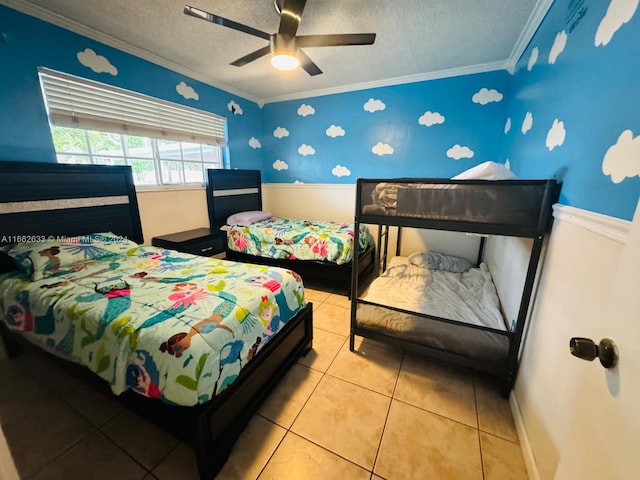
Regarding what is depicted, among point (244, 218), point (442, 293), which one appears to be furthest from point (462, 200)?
point (244, 218)

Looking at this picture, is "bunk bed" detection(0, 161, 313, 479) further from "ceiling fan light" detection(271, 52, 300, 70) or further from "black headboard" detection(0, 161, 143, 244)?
"ceiling fan light" detection(271, 52, 300, 70)

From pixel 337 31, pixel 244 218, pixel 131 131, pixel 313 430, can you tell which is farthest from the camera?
pixel 244 218

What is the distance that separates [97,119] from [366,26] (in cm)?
248

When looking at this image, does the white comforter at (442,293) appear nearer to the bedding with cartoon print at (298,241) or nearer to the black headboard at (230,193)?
the bedding with cartoon print at (298,241)

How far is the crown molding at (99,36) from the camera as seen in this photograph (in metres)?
1.81

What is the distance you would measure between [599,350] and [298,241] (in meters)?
2.47

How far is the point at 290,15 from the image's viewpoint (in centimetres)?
161

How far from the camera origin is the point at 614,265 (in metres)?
0.78

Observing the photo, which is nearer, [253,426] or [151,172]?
[253,426]

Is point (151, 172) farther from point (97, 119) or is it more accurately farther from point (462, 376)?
point (462, 376)

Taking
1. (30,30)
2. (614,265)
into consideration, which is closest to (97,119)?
(30,30)

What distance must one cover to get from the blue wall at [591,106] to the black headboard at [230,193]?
3.29 metres

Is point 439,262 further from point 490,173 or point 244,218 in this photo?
point 244,218

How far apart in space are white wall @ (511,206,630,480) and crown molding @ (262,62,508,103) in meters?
2.46
